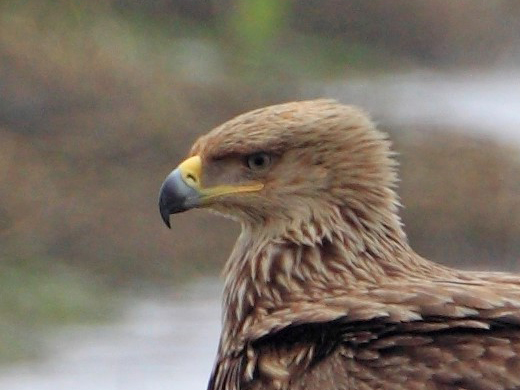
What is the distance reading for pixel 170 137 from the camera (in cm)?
1852

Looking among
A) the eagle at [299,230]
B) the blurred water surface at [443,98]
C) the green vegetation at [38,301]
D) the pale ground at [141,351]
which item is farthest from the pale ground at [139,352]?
the eagle at [299,230]

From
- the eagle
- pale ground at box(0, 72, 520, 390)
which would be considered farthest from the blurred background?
the eagle

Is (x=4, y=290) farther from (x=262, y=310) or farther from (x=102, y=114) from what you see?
(x=262, y=310)

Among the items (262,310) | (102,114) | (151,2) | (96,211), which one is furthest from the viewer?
(151,2)

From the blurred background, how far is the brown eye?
587cm

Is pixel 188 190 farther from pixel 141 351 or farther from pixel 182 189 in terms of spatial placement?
pixel 141 351

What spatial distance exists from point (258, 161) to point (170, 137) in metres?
11.5

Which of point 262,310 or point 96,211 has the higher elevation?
point 96,211

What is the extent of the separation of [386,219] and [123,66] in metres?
13.0

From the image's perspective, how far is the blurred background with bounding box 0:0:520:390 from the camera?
14.2 m

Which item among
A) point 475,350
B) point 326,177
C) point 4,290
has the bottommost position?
point 475,350

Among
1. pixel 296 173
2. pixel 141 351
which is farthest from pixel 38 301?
pixel 296 173

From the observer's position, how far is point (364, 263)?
6.97 metres

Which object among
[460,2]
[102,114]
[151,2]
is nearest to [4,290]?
[102,114]
